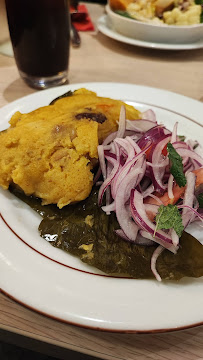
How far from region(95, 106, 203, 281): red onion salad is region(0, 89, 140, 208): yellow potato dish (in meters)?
0.10

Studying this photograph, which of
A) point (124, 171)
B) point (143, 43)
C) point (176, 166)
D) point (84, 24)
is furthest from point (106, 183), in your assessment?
point (84, 24)

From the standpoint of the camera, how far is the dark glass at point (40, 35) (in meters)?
2.05

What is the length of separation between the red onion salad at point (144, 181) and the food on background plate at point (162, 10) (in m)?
1.92

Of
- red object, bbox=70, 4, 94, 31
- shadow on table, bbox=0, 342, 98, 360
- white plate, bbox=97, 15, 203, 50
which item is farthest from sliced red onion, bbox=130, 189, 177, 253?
red object, bbox=70, 4, 94, 31

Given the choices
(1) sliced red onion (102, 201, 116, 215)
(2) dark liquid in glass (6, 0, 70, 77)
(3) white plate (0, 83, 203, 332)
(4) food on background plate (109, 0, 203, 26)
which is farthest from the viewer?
(4) food on background plate (109, 0, 203, 26)

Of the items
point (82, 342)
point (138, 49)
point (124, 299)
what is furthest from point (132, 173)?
point (138, 49)

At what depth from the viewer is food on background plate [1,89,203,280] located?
1259 millimetres

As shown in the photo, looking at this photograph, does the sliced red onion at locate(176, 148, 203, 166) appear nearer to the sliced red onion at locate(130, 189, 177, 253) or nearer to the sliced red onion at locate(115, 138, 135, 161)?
the sliced red onion at locate(115, 138, 135, 161)

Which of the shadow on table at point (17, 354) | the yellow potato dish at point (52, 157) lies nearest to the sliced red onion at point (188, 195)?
the yellow potato dish at point (52, 157)

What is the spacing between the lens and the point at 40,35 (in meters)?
2.16

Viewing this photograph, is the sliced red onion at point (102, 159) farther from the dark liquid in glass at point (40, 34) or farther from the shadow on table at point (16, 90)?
the shadow on table at point (16, 90)

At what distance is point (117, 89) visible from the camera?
2182 mm

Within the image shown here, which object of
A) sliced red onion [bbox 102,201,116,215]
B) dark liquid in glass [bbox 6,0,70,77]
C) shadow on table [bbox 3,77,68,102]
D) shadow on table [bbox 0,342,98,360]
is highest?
dark liquid in glass [bbox 6,0,70,77]

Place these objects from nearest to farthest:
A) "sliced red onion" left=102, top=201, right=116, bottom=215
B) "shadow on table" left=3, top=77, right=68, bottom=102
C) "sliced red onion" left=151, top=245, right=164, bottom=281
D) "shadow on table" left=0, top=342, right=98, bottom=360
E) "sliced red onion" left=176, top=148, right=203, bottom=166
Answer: "sliced red onion" left=151, top=245, right=164, bottom=281, "sliced red onion" left=102, top=201, right=116, bottom=215, "sliced red onion" left=176, top=148, right=203, bottom=166, "shadow on table" left=0, top=342, right=98, bottom=360, "shadow on table" left=3, top=77, right=68, bottom=102
